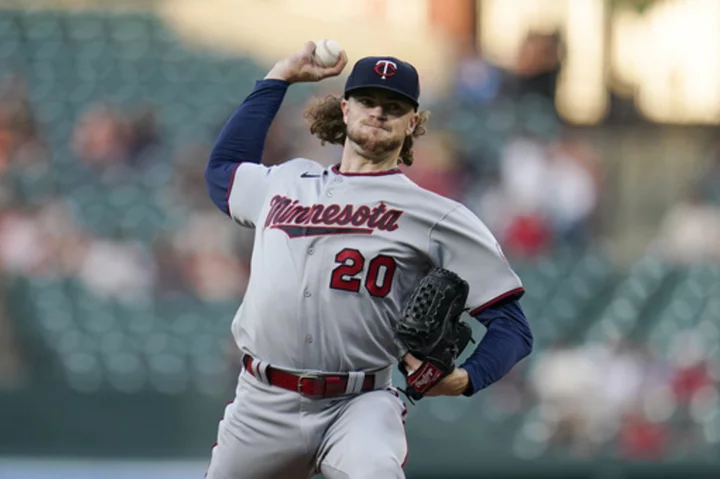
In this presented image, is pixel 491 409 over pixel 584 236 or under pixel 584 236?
under

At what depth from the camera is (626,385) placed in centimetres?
823

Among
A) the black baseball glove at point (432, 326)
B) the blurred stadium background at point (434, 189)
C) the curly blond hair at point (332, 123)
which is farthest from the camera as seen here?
the blurred stadium background at point (434, 189)

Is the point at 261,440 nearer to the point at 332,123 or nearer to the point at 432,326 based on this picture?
the point at 432,326

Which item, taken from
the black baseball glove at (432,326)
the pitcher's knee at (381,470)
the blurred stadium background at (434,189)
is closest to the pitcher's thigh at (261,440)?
the pitcher's knee at (381,470)

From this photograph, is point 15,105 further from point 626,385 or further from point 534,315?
point 626,385

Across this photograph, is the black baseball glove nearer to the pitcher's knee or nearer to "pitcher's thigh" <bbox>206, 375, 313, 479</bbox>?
the pitcher's knee

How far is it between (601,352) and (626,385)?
0.90 ft

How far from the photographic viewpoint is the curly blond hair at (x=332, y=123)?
12.3 ft

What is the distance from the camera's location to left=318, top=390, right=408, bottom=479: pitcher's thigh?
3.26m

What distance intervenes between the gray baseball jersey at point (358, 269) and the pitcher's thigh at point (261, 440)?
0.36 feet

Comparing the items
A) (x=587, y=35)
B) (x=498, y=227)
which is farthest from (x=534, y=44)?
(x=498, y=227)

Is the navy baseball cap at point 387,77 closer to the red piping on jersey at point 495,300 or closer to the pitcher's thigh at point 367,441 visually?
the red piping on jersey at point 495,300

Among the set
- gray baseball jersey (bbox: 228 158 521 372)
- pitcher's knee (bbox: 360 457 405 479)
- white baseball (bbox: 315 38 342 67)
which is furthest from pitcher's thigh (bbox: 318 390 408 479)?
white baseball (bbox: 315 38 342 67)

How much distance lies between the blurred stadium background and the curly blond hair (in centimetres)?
381
